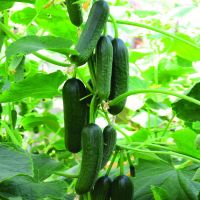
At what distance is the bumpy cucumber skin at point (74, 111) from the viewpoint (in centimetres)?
109

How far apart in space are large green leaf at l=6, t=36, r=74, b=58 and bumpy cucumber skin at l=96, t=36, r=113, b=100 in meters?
0.08

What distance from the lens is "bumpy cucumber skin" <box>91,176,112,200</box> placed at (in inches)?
44.9

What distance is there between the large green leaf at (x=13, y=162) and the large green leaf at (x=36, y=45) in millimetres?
218

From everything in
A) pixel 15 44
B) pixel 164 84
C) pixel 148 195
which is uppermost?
pixel 15 44

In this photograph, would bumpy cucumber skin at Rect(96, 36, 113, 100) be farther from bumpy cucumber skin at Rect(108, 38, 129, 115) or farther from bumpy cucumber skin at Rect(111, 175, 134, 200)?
bumpy cucumber skin at Rect(111, 175, 134, 200)

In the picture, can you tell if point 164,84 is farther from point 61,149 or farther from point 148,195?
point 148,195

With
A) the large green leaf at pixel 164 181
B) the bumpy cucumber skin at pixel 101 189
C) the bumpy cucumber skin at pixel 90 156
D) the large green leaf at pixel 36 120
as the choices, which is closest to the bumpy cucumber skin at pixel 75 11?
the bumpy cucumber skin at pixel 90 156

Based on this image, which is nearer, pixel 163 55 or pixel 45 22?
pixel 45 22

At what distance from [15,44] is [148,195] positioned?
0.58 meters

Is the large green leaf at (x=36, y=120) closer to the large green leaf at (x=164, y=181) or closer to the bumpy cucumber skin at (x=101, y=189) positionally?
the large green leaf at (x=164, y=181)

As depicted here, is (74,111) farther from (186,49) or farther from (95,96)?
(186,49)

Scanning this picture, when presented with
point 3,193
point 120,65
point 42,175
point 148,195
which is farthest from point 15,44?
point 148,195

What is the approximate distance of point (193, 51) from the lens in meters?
1.91

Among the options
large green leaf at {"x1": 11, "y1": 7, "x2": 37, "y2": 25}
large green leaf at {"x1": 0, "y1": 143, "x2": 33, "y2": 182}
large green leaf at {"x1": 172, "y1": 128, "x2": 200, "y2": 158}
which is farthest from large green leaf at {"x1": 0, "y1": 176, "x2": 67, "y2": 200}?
large green leaf at {"x1": 11, "y1": 7, "x2": 37, "y2": 25}
